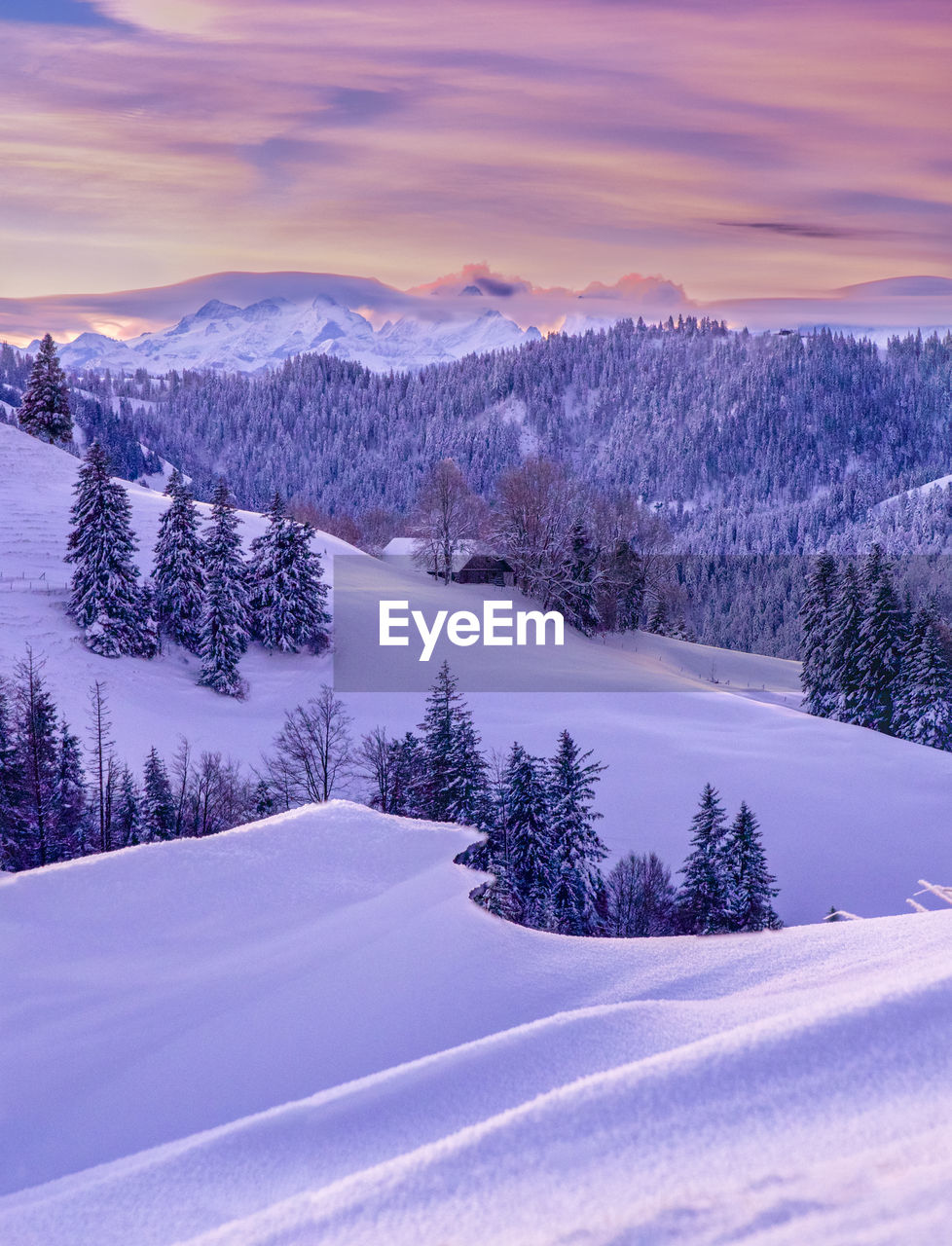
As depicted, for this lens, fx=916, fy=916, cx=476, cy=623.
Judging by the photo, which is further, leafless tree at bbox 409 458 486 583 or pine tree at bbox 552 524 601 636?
leafless tree at bbox 409 458 486 583

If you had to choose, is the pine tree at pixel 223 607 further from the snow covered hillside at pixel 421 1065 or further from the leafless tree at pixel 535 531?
the snow covered hillside at pixel 421 1065

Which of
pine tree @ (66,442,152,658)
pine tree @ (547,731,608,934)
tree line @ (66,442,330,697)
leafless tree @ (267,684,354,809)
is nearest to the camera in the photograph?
pine tree @ (547,731,608,934)

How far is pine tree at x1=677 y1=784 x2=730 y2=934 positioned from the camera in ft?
80.4

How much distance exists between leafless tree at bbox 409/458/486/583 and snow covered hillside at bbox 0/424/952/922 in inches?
663

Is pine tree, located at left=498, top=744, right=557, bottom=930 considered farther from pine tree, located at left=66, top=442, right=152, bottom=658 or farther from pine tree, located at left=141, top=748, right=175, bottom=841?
pine tree, located at left=66, top=442, right=152, bottom=658

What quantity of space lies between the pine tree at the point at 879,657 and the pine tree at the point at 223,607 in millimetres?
33582

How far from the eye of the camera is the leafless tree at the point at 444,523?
6950 centimetres

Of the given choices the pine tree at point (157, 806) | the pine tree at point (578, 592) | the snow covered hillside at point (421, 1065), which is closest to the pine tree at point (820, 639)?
the pine tree at point (578, 592)

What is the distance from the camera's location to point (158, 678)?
43969 millimetres

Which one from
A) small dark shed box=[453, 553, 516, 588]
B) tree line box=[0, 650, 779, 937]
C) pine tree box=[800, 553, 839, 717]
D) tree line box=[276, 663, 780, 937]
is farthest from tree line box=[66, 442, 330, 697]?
pine tree box=[800, 553, 839, 717]

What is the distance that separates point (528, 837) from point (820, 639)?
36174mm

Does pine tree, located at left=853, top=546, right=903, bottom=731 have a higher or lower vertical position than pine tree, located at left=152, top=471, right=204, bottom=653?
lower

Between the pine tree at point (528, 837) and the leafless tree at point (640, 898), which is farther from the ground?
the pine tree at point (528, 837)

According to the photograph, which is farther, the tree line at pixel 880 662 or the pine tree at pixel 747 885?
the tree line at pixel 880 662
